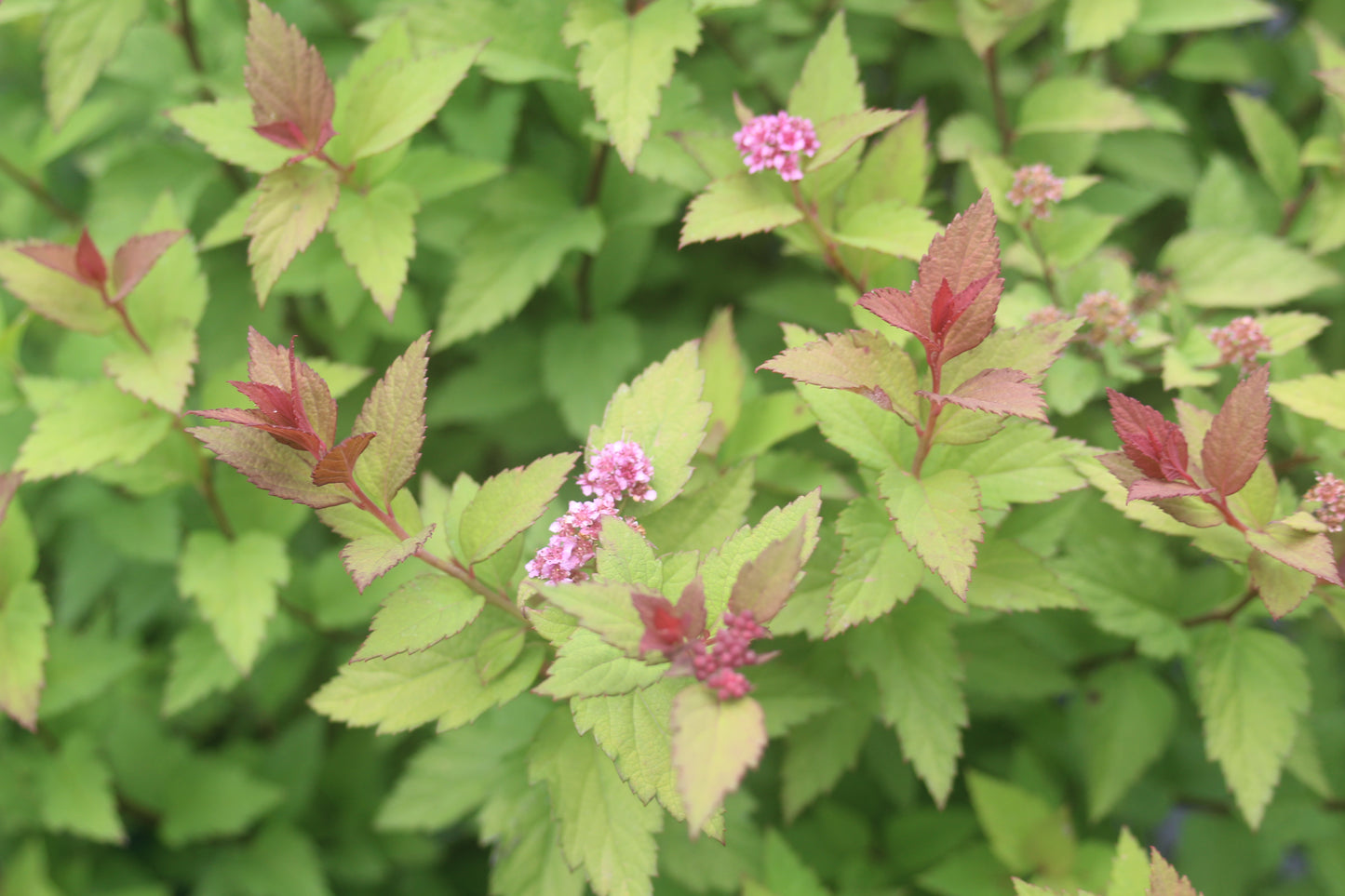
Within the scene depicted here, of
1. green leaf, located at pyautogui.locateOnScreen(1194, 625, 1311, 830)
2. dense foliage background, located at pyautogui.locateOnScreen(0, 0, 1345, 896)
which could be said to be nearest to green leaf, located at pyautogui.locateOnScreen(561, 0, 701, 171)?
dense foliage background, located at pyautogui.locateOnScreen(0, 0, 1345, 896)

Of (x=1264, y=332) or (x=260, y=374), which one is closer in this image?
(x=260, y=374)

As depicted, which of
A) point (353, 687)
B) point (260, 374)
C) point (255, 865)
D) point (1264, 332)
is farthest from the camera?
point (255, 865)

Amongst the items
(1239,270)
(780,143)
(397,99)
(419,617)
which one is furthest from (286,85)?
(1239,270)

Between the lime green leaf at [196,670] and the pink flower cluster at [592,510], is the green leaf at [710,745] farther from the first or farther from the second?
the lime green leaf at [196,670]

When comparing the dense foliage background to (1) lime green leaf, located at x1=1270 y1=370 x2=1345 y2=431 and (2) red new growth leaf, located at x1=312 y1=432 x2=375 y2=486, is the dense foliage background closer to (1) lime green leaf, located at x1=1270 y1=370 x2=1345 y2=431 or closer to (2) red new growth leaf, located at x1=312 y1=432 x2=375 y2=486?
(1) lime green leaf, located at x1=1270 y1=370 x2=1345 y2=431

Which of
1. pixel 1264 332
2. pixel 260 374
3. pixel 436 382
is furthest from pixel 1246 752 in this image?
pixel 436 382

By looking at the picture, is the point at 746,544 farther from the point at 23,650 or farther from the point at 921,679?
the point at 23,650

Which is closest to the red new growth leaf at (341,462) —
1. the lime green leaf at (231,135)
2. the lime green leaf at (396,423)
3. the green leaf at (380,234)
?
the lime green leaf at (396,423)

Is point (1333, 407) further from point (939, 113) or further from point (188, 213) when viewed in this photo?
point (188, 213)
